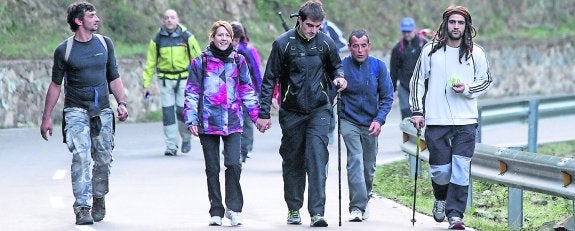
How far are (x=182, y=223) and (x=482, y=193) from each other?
4419 mm

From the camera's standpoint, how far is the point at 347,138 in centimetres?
1432

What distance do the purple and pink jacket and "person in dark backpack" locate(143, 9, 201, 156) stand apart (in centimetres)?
701

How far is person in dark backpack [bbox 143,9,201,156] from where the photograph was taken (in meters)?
20.7

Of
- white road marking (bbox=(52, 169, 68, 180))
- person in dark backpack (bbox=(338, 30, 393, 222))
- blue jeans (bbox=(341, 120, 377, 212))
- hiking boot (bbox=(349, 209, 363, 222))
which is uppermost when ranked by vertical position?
person in dark backpack (bbox=(338, 30, 393, 222))

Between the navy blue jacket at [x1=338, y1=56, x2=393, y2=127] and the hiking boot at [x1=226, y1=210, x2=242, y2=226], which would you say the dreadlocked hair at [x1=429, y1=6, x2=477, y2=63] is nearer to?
the navy blue jacket at [x1=338, y1=56, x2=393, y2=127]

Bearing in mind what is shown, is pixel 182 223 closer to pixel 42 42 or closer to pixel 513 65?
pixel 42 42

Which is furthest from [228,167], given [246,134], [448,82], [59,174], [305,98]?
[246,134]

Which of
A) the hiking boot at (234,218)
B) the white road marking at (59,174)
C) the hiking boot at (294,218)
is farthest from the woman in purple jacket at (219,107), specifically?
the white road marking at (59,174)

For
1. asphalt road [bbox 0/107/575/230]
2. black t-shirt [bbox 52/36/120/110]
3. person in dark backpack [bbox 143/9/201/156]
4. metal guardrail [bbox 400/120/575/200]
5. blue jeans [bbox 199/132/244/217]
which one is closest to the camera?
metal guardrail [bbox 400/120/575/200]

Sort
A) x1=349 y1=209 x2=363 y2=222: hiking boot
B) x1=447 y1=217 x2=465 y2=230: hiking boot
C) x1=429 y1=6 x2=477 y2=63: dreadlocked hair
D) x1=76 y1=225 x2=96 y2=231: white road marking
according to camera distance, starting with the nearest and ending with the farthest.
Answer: x1=447 y1=217 x2=465 y2=230: hiking boot, x1=429 y1=6 x2=477 y2=63: dreadlocked hair, x1=76 y1=225 x2=96 y2=231: white road marking, x1=349 y1=209 x2=363 y2=222: hiking boot

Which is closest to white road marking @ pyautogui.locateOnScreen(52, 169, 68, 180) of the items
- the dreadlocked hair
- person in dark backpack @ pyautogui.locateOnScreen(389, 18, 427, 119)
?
person in dark backpack @ pyautogui.locateOnScreen(389, 18, 427, 119)

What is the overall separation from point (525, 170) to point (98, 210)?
11.2 feet

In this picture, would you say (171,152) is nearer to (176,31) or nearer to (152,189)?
(176,31)

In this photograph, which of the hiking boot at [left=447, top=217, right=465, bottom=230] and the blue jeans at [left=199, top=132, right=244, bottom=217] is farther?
the blue jeans at [left=199, top=132, right=244, bottom=217]
